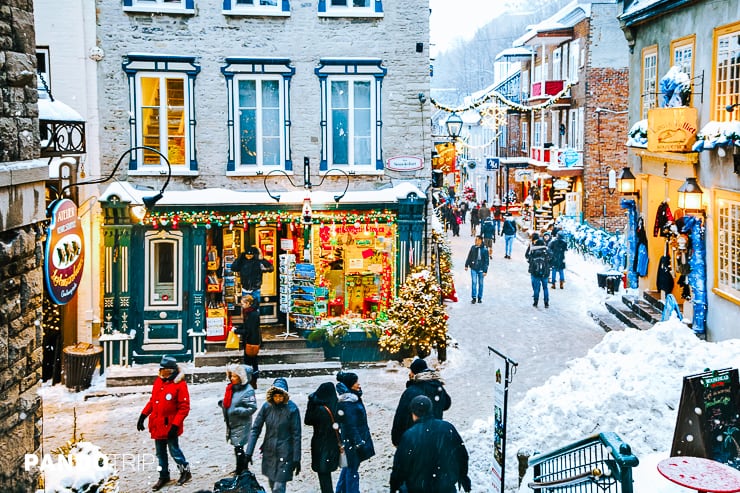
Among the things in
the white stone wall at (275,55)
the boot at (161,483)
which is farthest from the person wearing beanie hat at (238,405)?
the white stone wall at (275,55)

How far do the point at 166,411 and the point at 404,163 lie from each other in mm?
8976

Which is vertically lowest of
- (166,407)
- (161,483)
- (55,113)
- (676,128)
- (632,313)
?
(161,483)

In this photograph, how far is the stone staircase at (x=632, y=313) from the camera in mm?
18922

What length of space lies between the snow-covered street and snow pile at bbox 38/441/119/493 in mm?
2804

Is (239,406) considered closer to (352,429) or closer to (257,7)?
(352,429)

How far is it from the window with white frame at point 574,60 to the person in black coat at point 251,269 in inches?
932

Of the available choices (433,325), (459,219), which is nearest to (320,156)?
(433,325)

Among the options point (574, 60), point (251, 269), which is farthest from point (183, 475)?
point (574, 60)

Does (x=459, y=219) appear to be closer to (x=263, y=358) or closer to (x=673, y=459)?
(x=263, y=358)

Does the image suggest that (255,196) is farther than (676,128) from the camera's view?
Yes

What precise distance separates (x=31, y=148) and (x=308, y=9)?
1147 cm

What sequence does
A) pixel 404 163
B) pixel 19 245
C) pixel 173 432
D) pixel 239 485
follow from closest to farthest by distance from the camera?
1. pixel 19 245
2. pixel 239 485
3. pixel 173 432
4. pixel 404 163

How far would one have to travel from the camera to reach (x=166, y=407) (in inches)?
424

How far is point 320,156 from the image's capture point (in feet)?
59.1
